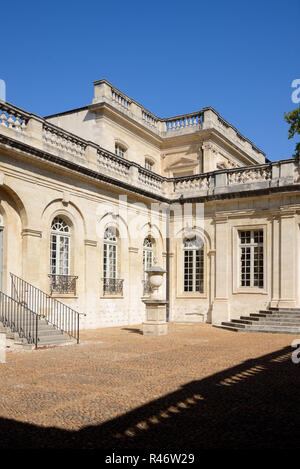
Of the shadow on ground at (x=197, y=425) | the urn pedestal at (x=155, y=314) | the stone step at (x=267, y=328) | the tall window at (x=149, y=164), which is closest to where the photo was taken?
the shadow on ground at (x=197, y=425)

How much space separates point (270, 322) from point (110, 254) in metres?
6.12

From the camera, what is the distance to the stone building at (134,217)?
13.6m

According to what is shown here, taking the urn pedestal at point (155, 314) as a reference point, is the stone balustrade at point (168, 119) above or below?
above

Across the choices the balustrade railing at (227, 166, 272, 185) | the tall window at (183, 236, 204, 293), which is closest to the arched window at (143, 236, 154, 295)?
the tall window at (183, 236, 204, 293)

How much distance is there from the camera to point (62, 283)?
1473 centimetres

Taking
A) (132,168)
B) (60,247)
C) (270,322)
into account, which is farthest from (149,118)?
(270,322)

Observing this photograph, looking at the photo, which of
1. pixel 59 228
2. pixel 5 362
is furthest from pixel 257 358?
pixel 59 228

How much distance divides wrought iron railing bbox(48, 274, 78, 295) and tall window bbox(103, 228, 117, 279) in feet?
6.44

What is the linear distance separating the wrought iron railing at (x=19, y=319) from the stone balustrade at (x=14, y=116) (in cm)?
481

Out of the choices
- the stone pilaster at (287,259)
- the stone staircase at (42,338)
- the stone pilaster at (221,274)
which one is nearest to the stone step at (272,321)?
the stone pilaster at (287,259)

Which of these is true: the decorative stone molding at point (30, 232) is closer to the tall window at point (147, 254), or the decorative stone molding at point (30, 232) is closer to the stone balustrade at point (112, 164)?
the stone balustrade at point (112, 164)

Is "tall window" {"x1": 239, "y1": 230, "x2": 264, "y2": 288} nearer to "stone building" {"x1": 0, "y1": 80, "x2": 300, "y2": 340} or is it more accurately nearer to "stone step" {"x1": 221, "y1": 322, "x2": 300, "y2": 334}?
"stone building" {"x1": 0, "y1": 80, "x2": 300, "y2": 340}

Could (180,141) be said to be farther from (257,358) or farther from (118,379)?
(118,379)

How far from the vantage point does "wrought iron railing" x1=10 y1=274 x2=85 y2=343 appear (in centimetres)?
1289
